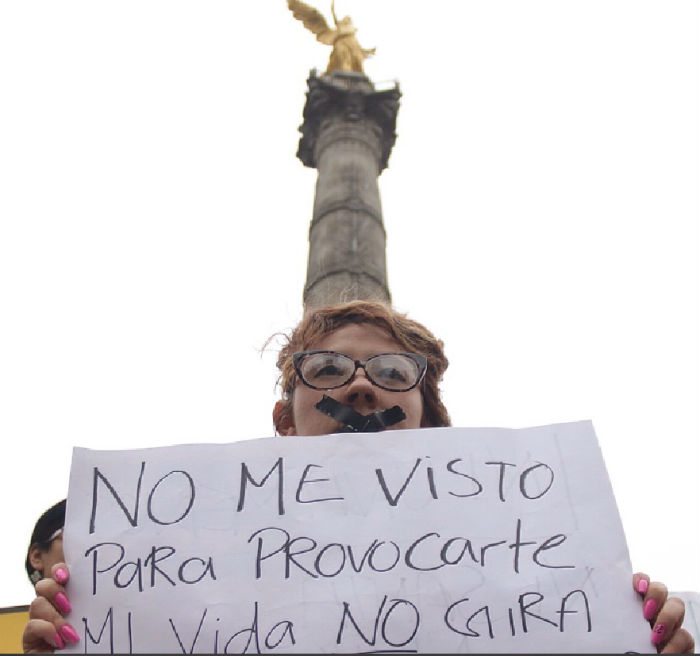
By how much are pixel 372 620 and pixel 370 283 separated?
6.14 meters

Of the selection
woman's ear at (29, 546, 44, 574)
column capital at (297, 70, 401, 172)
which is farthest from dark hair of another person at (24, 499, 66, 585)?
column capital at (297, 70, 401, 172)

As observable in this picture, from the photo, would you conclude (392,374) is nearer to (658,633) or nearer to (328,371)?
(328,371)

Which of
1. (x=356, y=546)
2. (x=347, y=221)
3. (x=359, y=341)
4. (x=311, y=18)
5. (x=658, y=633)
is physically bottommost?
(x=658, y=633)

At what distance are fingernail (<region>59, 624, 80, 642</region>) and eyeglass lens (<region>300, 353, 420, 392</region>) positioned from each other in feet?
3.03

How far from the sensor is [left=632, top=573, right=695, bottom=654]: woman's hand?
1552 mm

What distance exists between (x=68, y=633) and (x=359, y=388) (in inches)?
38.2

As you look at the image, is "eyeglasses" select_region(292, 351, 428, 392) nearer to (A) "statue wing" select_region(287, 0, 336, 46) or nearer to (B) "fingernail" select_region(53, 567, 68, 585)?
(B) "fingernail" select_region(53, 567, 68, 585)

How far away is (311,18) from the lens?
42.1 ft

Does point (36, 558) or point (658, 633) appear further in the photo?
point (36, 558)

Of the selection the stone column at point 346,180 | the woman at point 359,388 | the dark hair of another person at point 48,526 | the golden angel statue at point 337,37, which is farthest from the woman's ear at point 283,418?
the golden angel statue at point 337,37

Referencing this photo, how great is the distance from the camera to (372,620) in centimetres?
161

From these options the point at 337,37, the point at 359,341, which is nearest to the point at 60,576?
the point at 359,341

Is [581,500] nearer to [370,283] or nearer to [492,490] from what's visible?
[492,490]

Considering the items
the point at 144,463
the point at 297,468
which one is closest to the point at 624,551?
the point at 297,468
